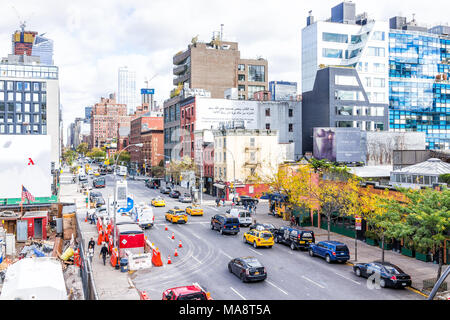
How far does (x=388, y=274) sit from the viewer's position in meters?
23.3

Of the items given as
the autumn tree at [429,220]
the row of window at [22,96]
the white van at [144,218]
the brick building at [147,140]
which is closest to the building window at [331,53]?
the brick building at [147,140]

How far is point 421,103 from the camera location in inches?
3797

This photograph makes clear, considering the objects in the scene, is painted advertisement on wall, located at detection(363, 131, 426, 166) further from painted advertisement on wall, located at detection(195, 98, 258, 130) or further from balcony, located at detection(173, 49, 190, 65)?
balcony, located at detection(173, 49, 190, 65)

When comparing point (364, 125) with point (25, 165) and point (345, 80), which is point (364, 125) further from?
point (25, 165)

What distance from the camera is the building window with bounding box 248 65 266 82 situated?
10975 centimetres

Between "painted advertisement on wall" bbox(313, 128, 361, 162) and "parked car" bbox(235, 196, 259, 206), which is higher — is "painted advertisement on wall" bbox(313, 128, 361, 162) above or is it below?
above

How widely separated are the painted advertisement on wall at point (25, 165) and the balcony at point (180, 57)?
60.1 meters

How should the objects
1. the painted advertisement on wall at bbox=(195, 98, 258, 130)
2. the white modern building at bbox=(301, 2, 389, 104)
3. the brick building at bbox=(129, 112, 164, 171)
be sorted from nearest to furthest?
the painted advertisement on wall at bbox=(195, 98, 258, 130), the white modern building at bbox=(301, 2, 389, 104), the brick building at bbox=(129, 112, 164, 171)

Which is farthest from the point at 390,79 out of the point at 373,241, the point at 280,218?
the point at 373,241

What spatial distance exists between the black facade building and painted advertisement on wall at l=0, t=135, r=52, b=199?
5323cm

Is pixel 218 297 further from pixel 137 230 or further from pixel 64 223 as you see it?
pixel 64 223

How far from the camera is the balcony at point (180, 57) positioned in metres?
103

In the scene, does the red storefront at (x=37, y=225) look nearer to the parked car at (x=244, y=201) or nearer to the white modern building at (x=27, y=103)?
the parked car at (x=244, y=201)

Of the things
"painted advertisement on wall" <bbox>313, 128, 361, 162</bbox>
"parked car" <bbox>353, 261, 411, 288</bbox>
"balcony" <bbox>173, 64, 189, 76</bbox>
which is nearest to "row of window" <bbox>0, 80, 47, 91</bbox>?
"balcony" <bbox>173, 64, 189, 76</bbox>
